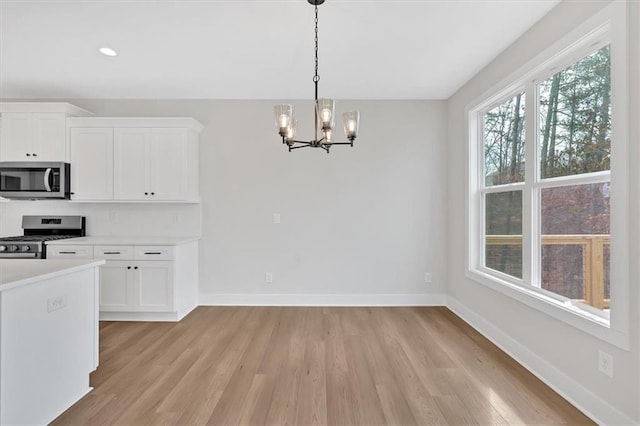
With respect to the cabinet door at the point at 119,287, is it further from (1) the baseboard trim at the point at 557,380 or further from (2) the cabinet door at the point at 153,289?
(1) the baseboard trim at the point at 557,380

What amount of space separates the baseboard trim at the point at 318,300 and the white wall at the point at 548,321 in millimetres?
467

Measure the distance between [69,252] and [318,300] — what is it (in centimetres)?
287

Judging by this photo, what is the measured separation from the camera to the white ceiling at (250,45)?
2.32 metres

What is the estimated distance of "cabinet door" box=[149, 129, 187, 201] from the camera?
382 centimetres

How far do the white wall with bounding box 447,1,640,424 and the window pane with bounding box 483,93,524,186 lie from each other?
0.87 feet

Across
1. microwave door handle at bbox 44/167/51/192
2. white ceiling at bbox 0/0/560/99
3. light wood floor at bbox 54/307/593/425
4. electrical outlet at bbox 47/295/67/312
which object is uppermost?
white ceiling at bbox 0/0/560/99

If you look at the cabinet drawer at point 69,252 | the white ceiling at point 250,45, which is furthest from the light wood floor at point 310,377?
the white ceiling at point 250,45

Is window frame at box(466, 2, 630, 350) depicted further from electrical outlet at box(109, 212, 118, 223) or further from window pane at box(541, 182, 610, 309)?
electrical outlet at box(109, 212, 118, 223)

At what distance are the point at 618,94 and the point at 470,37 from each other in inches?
50.8

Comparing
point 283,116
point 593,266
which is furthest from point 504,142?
point 283,116

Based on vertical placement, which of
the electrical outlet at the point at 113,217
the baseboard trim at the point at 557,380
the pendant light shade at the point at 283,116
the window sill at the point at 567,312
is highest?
the pendant light shade at the point at 283,116

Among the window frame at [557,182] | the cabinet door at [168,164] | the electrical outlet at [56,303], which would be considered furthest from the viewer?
the cabinet door at [168,164]

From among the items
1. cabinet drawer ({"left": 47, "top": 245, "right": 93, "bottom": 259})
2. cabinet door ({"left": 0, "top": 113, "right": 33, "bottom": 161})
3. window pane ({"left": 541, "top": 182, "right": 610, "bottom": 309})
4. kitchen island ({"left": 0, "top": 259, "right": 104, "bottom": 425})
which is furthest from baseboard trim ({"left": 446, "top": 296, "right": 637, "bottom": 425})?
cabinet door ({"left": 0, "top": 113, "right": 33, "bottom": 161})

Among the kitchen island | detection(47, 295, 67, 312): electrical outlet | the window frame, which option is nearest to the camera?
the kitchen island
